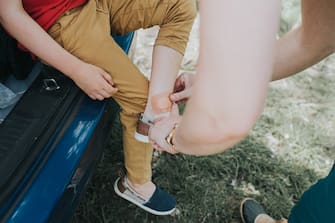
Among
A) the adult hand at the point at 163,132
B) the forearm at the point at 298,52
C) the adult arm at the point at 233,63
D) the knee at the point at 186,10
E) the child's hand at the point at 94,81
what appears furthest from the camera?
the knee at the point at 186,10

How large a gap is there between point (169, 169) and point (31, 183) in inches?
33.8

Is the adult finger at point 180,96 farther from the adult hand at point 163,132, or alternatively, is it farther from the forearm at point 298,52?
the forearm at point 298,52

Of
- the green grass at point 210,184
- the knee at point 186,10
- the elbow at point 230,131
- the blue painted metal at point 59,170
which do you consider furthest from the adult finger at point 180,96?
the green grass at point 210,184

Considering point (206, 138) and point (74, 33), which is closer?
point (206, 138)

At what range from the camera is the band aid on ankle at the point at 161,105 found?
4.80ft

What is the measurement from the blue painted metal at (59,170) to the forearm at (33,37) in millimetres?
123

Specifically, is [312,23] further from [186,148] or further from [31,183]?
[31,183]

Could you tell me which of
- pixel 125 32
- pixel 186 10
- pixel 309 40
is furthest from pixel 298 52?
pixel 125 32

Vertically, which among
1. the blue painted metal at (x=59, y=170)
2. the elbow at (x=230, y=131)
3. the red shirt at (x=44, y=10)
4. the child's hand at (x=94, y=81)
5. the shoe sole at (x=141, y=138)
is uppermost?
the elbow at (x=230, y=131)

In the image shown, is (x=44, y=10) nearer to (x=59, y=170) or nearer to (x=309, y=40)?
(x=59, y=170)

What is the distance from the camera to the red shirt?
57.9 inches

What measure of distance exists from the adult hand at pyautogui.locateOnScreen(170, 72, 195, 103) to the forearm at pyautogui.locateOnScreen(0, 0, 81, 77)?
28cm

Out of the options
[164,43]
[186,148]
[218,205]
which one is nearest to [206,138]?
[186,148]

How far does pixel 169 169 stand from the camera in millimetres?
2037
